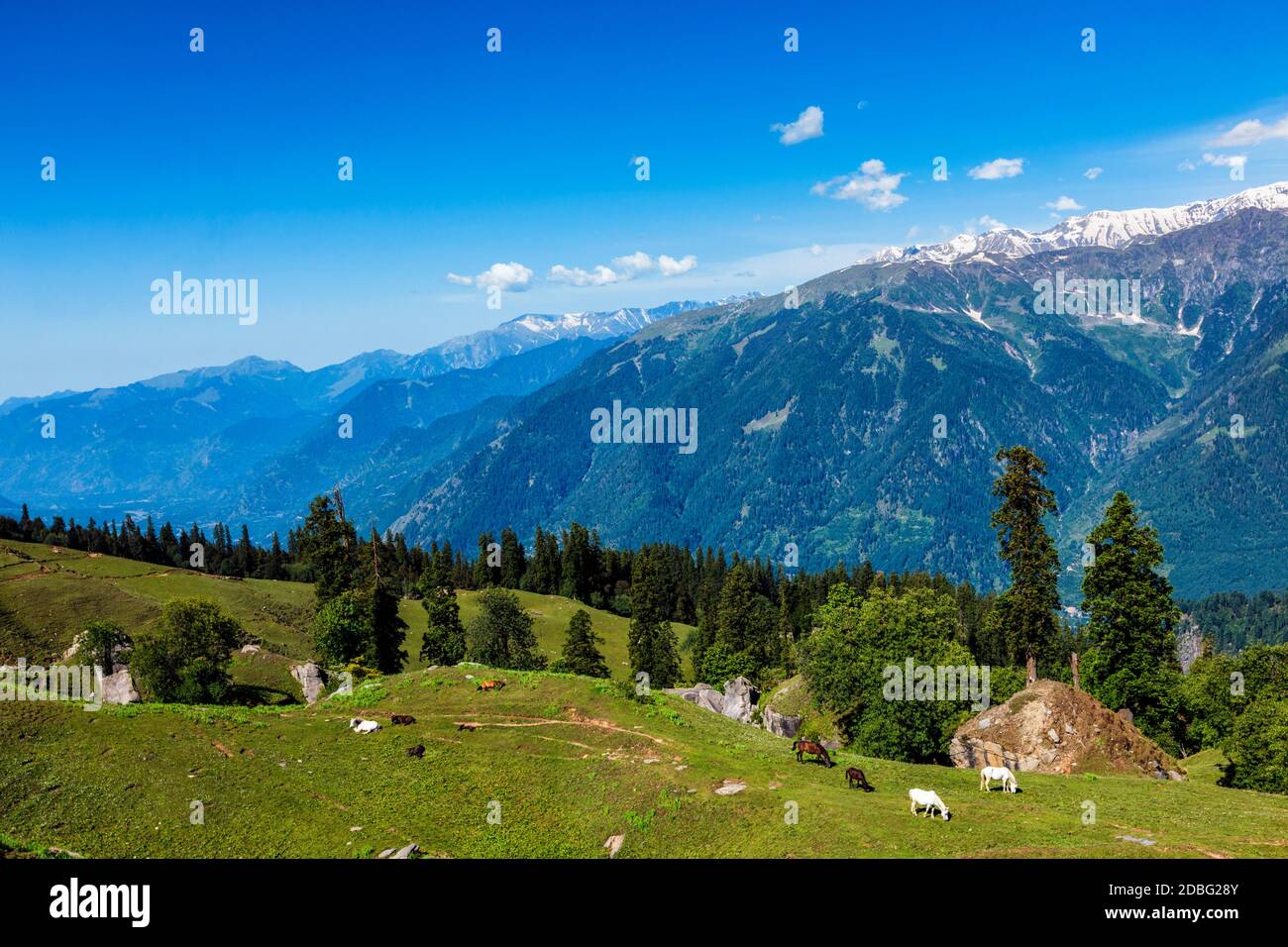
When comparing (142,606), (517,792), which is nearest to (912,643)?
(517,792)

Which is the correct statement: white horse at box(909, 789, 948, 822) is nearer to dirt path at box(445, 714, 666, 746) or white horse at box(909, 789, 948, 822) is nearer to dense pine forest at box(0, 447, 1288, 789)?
dirt path at box(445, 714, 666, 746)

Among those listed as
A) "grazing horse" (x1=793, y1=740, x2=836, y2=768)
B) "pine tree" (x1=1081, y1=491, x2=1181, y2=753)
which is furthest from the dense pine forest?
"grazing horse" (x1=793, y1=740, x2=836, y2=768)

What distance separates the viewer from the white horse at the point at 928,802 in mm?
29953

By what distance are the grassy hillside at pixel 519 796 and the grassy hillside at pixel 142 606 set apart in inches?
1887

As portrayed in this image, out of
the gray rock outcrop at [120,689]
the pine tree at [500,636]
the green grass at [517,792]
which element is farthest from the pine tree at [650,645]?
the gray rock outcrop at [120,689]

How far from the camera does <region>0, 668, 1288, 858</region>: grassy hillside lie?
28.9 meters

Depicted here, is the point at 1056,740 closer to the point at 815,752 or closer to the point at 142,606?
the point at 815,752

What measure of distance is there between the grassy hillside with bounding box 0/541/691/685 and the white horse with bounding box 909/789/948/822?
7209cm

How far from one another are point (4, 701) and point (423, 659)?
60044 millimetres

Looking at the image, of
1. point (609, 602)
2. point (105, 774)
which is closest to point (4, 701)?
point (105, 774)
